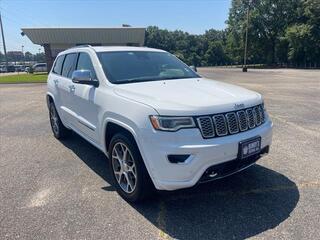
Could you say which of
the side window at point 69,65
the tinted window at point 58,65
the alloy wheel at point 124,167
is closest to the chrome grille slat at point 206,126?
the alloy wheel at point 124,167

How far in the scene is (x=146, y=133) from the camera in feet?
11.1

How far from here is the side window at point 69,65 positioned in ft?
18.9

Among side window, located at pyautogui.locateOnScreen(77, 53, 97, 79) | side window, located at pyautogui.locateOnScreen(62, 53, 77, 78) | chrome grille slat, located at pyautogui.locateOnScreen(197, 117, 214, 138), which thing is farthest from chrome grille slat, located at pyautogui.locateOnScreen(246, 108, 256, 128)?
side window, located at pyautogui.locateOnScreen(62, 53, 77, 78)

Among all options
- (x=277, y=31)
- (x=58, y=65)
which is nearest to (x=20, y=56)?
(x=277, y=31)

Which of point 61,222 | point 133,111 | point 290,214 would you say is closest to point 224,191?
point 290,214

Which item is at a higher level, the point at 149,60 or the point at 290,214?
the point at 149,60

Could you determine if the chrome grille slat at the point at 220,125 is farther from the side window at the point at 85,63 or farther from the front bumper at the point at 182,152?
the side window at the point at 85,63

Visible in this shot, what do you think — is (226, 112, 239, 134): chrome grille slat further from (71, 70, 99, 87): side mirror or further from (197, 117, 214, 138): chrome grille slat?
(71, 70, 99, 87): side mirror

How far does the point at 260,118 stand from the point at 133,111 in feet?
5.29

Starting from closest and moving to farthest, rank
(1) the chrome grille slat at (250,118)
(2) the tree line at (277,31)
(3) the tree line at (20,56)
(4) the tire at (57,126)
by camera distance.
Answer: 1. (1) the chrome grille slat at (250,118)
2. (4) the tire at (57,126)
3. (2) the tree line at (277,31)
4. (3) the tree line at (20,56)

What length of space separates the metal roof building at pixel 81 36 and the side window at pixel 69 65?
114 feet

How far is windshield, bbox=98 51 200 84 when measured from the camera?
4535 mm

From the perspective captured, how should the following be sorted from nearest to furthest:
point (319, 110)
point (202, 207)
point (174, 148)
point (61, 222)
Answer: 1. point (174, 148)
2. point (61, 222)
3. point (202, 207)
4. point (319, 110)

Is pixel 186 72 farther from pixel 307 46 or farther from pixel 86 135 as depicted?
pixel 307 46
